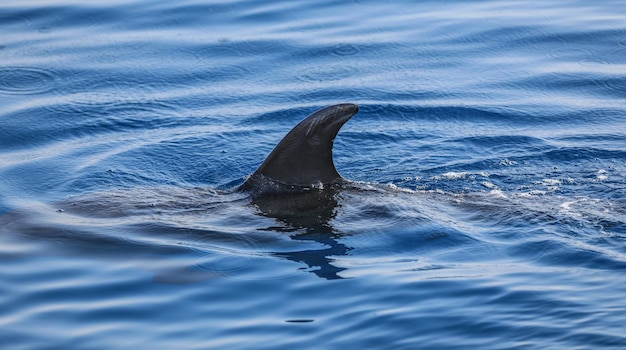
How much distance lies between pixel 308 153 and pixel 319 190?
38 centimetres

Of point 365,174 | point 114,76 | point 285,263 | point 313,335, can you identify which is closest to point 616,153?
point 365,174

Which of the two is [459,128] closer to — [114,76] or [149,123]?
[149,123]

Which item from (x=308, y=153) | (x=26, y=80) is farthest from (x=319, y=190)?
(x=26, y=80)

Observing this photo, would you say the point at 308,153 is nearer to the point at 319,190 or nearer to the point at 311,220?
the point at 319,190

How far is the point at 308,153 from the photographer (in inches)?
338

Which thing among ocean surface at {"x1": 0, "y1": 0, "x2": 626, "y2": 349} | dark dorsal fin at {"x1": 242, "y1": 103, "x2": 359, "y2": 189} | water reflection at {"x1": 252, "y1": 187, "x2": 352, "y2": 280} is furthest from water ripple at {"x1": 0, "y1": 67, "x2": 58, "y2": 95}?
water reflection at {"x1": 252, "y1": 187, "x2": 352, "y2": 280}

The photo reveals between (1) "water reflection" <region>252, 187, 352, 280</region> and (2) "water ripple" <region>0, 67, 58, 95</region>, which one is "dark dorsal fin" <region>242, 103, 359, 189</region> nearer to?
(1) "water reflection" <region>252, 187, 352, 280</region>

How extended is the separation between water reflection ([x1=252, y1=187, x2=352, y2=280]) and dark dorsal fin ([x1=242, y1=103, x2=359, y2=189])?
0.13 metres

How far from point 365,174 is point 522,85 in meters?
3.89

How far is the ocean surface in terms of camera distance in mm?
6852

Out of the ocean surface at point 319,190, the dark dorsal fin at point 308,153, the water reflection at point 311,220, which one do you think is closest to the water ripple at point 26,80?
the ocean surface at point 319,190

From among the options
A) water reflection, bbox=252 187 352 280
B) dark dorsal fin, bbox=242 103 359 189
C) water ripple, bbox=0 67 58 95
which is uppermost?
water ripple, bbox=0 67 58 95

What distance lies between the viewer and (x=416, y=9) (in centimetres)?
1700

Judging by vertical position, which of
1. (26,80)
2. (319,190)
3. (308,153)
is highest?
(26,80)
